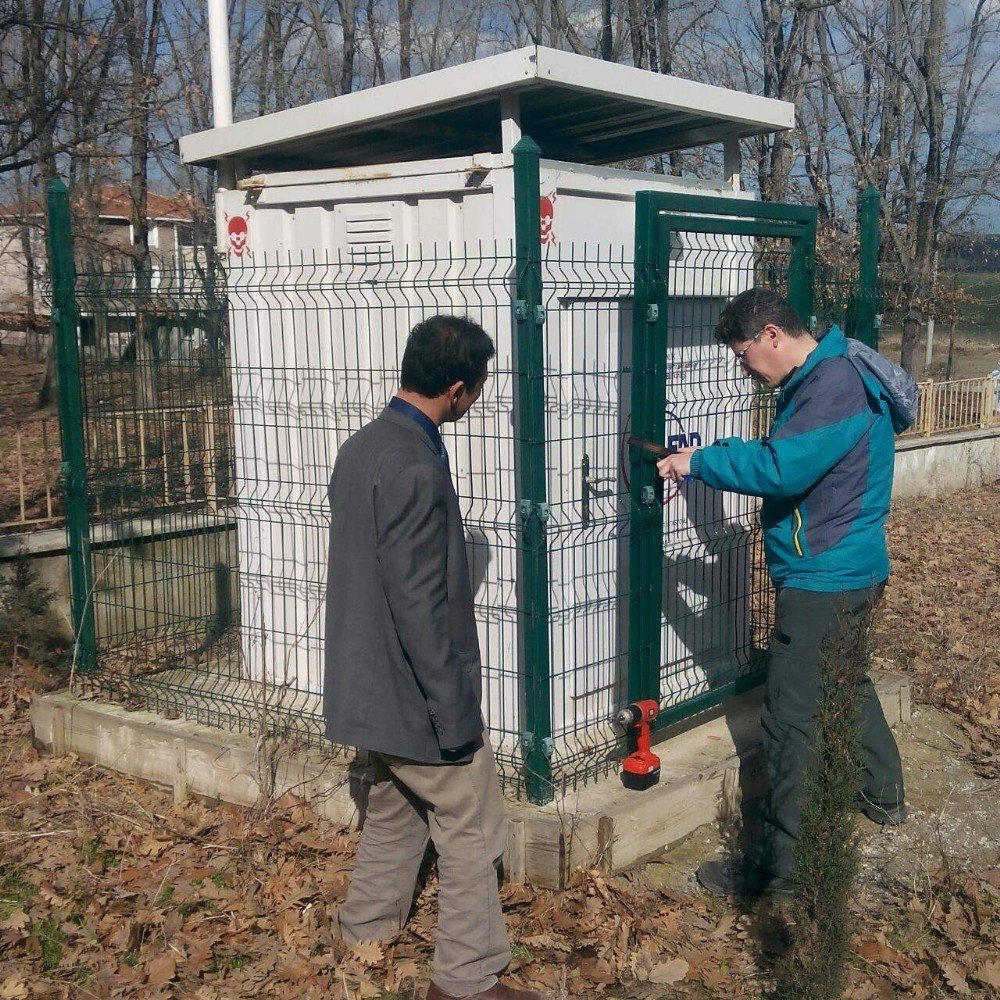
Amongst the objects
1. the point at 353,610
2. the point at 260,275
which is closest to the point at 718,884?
the point at 353,610

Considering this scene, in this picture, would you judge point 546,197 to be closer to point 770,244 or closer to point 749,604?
point 749,604

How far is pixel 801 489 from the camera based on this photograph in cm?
411

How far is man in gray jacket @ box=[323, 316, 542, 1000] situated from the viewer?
10.8 ft

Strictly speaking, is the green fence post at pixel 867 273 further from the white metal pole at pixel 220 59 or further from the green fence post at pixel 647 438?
the white metal pole at pixel 220 59

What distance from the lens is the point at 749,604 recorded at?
19.0 feet

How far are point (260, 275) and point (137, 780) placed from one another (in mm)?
2543

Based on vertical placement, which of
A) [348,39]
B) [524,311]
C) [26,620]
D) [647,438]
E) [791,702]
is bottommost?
[26,620]

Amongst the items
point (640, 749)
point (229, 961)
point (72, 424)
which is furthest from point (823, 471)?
point (72, 424)

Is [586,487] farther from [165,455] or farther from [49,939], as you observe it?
[49,939]

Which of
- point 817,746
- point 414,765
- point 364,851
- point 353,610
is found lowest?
point 364,851

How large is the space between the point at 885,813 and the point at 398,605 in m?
2.77

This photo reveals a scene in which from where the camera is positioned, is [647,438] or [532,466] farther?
[647,438]

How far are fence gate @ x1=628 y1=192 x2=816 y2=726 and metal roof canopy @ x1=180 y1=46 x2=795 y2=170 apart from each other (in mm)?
491

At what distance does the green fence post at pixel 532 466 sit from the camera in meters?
4.04
